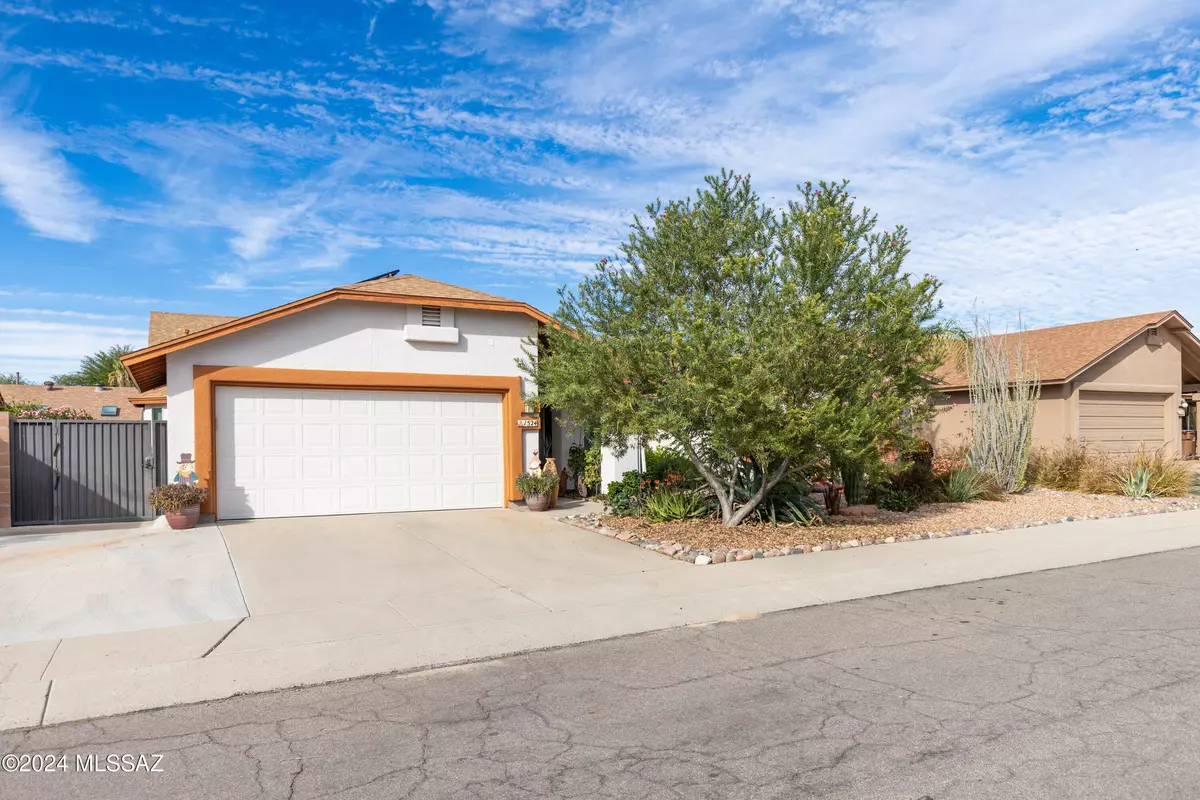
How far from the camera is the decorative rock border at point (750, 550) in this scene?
9.80 meters

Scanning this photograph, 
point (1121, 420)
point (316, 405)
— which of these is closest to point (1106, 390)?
point (1121, 420)

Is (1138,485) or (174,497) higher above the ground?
(174,497)

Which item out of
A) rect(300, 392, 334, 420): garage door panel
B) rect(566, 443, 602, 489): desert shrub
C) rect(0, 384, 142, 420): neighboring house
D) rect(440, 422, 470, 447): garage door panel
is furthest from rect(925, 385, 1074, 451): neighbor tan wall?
rect(0, 384, 142, 420): neighboring house

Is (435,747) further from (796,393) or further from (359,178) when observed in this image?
(359,178)

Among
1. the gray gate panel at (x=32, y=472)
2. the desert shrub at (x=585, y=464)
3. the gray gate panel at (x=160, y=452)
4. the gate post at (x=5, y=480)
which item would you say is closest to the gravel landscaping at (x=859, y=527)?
the desert shrub at (x=585, y=464)

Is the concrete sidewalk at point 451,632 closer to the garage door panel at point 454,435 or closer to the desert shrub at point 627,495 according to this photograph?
the desert shrub at point 627,495

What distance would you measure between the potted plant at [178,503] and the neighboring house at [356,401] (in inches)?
23.8

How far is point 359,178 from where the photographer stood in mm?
→ 17938

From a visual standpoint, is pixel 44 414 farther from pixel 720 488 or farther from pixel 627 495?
pixel 720 488

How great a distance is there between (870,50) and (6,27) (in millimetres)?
12347

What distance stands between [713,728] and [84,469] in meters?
12.4

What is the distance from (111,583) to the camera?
8.26 meters

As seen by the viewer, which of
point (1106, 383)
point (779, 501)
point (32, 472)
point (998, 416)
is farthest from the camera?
point (1106, 383)

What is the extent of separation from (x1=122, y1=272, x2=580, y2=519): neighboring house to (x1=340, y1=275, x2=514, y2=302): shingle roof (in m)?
0.05
